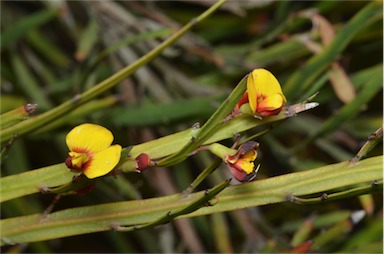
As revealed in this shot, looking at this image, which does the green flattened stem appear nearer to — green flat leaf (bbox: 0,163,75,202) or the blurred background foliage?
green flat leaf (bbox: 0,163,75,202)

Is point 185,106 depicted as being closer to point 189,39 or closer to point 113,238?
point 189,39

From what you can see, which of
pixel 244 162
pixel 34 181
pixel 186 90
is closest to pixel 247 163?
pixel 244 162

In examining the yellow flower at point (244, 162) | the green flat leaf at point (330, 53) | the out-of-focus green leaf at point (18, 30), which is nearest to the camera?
the yellow flower at point (244, 162)

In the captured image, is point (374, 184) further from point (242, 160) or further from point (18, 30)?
point (18, 30)

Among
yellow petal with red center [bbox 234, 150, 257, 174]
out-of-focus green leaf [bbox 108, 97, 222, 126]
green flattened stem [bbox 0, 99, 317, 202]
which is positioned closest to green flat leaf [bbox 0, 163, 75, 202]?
green flattened stem [bbox 0, 99, 317, 202]

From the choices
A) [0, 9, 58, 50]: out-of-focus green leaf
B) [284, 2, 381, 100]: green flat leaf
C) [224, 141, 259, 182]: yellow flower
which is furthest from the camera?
[0, 9, 58, 50]: out-of-focus green leaf

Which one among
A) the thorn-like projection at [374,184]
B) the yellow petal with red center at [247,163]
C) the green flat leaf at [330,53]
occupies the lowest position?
the thorn-like projection at [374,184]

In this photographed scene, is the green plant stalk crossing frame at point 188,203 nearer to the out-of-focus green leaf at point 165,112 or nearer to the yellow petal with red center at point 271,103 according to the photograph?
the yellow petal with red center at point 271,103

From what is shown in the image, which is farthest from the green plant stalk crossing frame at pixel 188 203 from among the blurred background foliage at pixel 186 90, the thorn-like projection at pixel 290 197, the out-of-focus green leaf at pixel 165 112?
the out-of-focus green leaf at pixel 165 112
